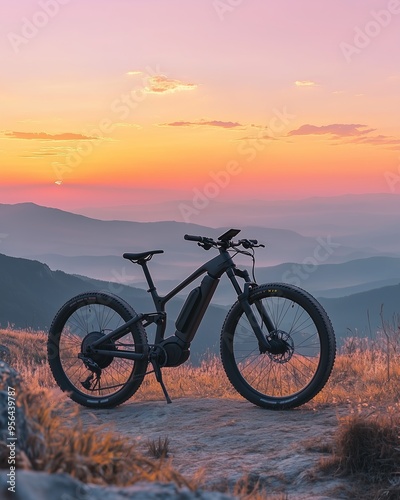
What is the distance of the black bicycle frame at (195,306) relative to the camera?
769 centimetres

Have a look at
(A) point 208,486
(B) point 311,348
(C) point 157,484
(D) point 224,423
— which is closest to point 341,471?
(A) point 208,486

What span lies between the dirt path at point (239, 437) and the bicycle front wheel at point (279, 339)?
0.20 metres

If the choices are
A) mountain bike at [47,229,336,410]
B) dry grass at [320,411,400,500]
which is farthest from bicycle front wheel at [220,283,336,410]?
dry grass at [320,411,400,500]

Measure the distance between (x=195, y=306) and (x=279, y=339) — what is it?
101 cm

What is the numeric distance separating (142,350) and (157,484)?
538 centimetres

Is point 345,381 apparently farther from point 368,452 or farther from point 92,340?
point 368,452

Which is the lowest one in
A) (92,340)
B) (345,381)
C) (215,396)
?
(215,396)

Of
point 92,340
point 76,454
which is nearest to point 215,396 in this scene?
point 92,340

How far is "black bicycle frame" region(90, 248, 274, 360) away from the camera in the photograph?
7688 mm

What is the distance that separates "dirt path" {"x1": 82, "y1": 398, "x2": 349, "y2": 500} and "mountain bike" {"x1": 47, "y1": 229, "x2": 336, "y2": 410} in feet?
0.94

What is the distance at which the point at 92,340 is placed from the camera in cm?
859

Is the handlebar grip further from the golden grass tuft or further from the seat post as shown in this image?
the golden grass tuft

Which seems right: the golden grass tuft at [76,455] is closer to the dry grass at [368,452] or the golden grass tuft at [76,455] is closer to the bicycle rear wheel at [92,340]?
the dry grass at [368,452]

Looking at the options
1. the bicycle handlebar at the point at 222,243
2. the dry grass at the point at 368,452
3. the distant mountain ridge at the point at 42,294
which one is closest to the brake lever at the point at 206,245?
the bicycle handlebar at the point at 222,243
